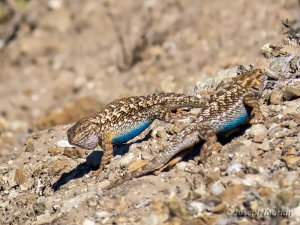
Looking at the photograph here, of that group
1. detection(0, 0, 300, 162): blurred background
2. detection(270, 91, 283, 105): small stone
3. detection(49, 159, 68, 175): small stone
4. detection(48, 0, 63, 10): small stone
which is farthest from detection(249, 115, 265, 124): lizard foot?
detection(48, 0, 63, 10): small stone

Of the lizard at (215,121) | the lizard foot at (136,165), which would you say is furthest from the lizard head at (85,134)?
the lizard at (215,121)

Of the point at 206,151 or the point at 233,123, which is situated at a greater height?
the point at 233,123

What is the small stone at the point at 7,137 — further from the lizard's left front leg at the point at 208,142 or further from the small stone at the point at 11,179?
the lizard's left front leg at the point at 208,142

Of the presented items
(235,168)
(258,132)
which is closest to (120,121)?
(258,132)

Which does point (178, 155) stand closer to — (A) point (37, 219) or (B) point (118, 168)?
(B) point (118, 168)

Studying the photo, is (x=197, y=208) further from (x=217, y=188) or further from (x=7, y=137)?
(x=7, y=137)

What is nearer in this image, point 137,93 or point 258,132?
point 258,132

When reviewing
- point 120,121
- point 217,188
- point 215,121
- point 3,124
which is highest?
point 120,121
